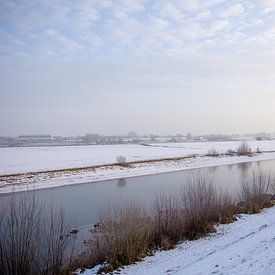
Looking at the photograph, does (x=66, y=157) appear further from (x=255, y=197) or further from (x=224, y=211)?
(x=224, y=211)

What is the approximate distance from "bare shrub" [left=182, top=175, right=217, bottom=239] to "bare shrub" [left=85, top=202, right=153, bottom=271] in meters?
2.23

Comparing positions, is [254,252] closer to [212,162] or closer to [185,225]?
[185,225]

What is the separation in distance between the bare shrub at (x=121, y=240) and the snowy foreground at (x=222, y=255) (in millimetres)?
353

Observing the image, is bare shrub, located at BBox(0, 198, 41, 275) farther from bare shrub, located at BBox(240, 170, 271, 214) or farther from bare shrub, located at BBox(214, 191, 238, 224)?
bare shrub, located at BBox(240, 170, 271, 214)

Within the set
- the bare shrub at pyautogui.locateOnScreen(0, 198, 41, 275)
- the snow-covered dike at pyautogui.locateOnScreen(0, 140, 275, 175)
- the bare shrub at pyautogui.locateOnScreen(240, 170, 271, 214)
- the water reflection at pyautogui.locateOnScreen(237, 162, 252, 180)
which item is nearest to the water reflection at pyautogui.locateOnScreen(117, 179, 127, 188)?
the snow-covered dike at pyautogui.locateOnScreen(0, 140, 275, 175)

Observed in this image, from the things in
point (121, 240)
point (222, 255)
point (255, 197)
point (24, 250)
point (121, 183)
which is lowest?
point (121, 183)

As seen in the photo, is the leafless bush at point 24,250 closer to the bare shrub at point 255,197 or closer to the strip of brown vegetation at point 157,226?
the strip of brown vegetation at point 157,226

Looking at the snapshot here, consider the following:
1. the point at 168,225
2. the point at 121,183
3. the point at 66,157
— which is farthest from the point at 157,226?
the point at 66,157

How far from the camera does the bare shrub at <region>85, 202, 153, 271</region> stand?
924 cm

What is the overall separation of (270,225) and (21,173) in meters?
23.8

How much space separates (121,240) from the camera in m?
9.34

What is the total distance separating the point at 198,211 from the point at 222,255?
3.29m

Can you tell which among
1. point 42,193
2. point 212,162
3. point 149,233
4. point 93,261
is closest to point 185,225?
point 149,233

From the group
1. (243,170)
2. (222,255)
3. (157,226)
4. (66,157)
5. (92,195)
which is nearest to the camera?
(222,255)
